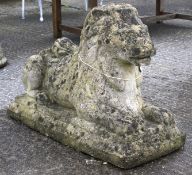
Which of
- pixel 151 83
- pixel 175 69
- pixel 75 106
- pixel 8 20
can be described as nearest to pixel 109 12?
pixel 75 106

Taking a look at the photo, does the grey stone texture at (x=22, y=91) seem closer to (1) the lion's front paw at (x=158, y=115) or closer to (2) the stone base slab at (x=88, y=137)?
(2) the stone base slab at (x=88, y=137)

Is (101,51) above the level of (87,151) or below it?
above

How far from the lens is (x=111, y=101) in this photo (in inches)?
120

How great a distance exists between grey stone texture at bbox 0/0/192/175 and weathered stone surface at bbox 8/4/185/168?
0.28ft

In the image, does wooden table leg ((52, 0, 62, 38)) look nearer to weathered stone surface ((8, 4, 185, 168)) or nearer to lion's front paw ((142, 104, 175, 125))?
weathered stone surface ((8, 4, 185, 168))

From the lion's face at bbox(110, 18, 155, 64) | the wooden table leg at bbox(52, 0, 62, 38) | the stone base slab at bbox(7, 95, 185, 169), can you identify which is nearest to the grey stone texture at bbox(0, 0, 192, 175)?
the stone base slab at bbox(7, 95, 185, 169)

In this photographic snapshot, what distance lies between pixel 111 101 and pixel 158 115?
336 millimetres

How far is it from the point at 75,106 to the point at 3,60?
235 cm

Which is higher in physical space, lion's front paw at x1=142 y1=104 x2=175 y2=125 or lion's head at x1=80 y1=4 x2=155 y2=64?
lion's head at x1=80 y1=4 x2=155 y2=64

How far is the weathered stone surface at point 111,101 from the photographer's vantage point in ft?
9.50

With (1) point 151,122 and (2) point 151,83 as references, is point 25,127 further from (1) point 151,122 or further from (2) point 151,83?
(2) point 151,83

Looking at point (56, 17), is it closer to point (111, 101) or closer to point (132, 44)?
point (111, 101)

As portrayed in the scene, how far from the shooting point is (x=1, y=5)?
32.0ft

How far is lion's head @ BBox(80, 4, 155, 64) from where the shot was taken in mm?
2832
